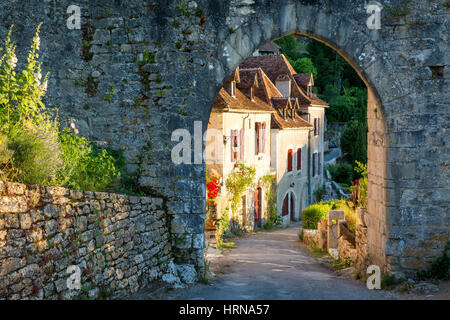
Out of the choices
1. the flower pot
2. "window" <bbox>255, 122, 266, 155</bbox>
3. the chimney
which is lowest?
the flower pot

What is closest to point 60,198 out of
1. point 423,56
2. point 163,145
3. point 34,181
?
point 34,181

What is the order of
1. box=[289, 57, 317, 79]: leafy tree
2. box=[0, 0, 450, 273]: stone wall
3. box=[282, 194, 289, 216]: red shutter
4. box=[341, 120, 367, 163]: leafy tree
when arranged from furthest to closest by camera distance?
box=[289, 57, 317, 79]: leafy tree → box=[341, 120, 367, 163]: leafy tree → box=[282, 194, 289, 216]: red shutter → box=[0, 0, 450, 273]: stone wall

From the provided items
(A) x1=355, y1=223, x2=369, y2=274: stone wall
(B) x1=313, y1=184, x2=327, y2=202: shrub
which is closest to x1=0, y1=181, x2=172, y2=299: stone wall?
(A) x1=355, y1=223, x2=369, y2=274: stone wall

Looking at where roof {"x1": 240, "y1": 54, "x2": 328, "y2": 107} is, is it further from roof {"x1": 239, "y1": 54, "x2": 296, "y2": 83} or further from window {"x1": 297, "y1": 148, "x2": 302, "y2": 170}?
window {"x1": 297, "y1": 148, "x2": 302, "y2": 170}

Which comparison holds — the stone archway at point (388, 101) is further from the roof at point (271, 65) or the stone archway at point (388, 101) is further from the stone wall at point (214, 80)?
the roof at point (271, 65)

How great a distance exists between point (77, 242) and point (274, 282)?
12.9 ft

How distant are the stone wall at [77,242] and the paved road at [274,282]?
0.88m

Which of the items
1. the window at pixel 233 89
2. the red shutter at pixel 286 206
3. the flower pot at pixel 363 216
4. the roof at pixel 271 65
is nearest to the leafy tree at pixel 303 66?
the roof at pixel 271 65

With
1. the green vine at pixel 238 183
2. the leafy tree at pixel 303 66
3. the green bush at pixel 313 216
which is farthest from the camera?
the leafy tree at pixel 303 66

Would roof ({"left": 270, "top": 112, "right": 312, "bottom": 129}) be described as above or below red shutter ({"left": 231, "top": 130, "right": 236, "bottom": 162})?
above

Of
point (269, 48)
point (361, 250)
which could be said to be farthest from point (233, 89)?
point (269, 48)

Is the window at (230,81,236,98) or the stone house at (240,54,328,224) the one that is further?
the stone house at (240,54,328,224)

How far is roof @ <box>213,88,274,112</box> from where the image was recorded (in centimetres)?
1599

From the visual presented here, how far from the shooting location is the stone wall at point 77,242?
404cm
